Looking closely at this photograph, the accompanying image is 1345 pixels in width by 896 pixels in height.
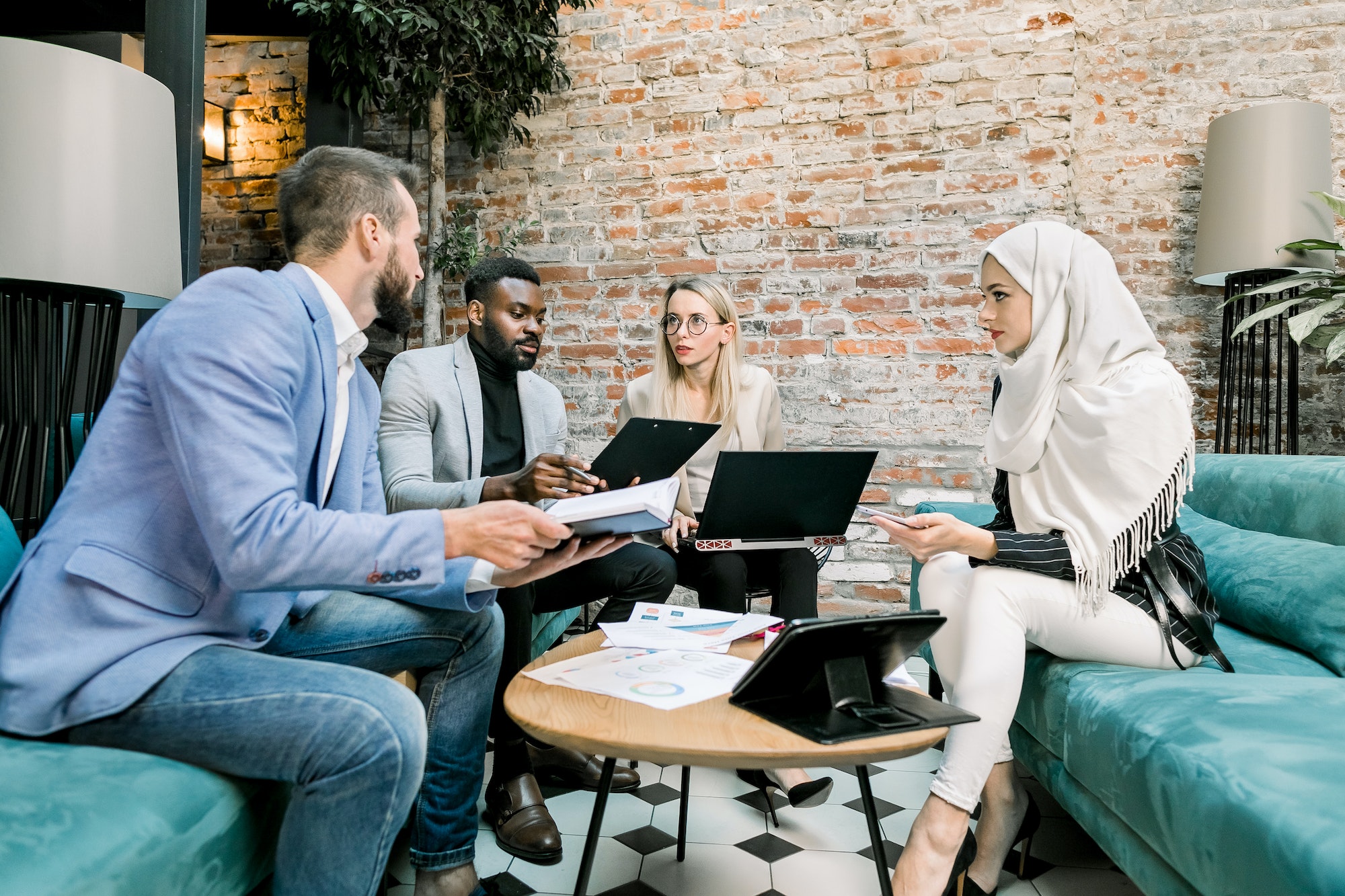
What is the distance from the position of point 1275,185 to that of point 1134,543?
2.01 meters

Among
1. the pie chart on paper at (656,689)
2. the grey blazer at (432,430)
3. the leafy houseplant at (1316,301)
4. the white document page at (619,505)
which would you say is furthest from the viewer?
the leafy houseplant at (1316,301)

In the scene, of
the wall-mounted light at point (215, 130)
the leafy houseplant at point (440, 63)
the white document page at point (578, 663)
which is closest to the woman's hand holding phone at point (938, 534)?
the white document page at point (578, 663)

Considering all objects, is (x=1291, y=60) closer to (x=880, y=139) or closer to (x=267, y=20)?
(x=880, y=139)

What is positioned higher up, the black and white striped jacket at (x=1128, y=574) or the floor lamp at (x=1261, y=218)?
the floor lamp at (x=1261, y=218)

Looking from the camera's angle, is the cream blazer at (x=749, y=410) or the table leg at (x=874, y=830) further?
the cream blazer at (x=749, y=410)

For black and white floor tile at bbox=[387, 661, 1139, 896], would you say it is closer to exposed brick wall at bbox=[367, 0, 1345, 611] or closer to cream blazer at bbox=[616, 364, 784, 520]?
cream blazer at bbox=[616, 364, 784, 520]

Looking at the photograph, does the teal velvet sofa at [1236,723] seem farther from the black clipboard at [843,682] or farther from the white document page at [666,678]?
the white document page at [666,678]

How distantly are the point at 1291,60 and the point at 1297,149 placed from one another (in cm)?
55

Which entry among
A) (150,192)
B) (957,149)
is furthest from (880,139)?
(150,192)

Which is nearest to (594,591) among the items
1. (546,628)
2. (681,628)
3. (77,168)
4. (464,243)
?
(546,628)

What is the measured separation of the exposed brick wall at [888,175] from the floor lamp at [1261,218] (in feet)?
0.67

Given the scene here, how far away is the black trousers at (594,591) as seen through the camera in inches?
79.3

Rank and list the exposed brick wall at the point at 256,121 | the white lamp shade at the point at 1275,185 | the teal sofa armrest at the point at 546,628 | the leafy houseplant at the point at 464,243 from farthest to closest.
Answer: the exposed brick wall at the point at 256,121
the leafy houseplant at the point at 464,243
the white lamp shade at the point at 1275,185
the teal sofa armrest at the point at 546,628

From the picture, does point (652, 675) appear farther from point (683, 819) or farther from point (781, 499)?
point (781, 499)
